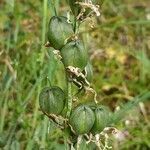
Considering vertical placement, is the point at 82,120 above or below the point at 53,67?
below

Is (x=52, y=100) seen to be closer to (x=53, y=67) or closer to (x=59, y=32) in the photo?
(x=59, y=32)

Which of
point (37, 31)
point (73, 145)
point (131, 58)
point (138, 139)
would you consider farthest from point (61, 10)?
point (73, 145)

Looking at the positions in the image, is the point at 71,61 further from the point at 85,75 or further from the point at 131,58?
the point at 131,58

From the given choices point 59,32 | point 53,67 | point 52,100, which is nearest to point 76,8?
point 59,32

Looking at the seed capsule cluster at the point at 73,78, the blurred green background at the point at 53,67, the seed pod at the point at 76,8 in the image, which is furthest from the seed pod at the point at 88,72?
the blurred green background at the point at 53,67

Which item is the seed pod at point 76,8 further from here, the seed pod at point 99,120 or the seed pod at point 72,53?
the seed pod at point 99,120

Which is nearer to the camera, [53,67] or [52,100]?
[52,100]
